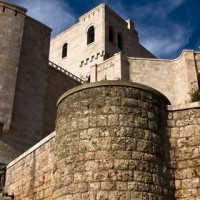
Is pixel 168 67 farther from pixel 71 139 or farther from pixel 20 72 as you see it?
pixel 71 139

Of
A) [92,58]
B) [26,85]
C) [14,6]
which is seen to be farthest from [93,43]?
[26,85]

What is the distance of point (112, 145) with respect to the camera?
6.46m

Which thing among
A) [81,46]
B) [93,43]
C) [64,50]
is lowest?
[93,43]

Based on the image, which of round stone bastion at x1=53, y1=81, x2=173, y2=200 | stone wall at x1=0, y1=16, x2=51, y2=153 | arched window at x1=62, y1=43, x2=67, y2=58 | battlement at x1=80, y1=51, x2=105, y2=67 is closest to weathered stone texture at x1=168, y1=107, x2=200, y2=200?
round stone bastion at x1=53, y1=81, x2=173, y2=200

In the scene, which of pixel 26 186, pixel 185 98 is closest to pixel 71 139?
pixel 26 186

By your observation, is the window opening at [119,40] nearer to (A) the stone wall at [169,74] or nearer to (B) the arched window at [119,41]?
(B) the arched window at [119,41]

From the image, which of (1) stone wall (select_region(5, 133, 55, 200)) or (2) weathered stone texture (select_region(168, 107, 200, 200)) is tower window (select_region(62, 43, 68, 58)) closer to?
(1) stone wall (select_region(5, 133, 55, 200))

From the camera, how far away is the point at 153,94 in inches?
281

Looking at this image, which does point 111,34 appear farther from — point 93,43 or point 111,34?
point 93,43

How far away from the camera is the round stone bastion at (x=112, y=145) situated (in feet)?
20.5

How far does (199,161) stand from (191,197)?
663 millimetres

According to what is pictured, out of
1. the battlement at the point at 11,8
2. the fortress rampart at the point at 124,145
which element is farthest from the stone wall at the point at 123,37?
the fortress rampart at the point at 124,145

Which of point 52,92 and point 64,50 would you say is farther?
point 64,50

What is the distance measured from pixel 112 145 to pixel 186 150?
1.42 meters
